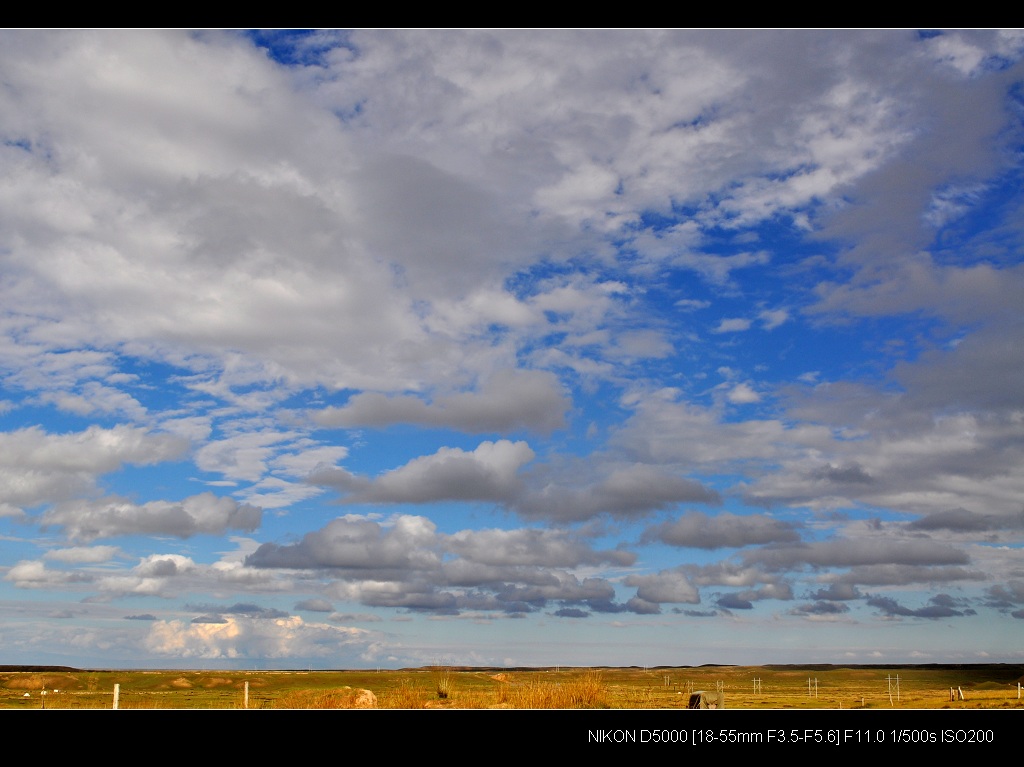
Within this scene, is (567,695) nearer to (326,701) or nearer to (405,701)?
(405,701)

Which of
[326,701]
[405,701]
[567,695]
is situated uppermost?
[567,695]

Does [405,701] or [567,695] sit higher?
[567,695]

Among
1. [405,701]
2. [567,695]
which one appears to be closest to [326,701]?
[405,701]

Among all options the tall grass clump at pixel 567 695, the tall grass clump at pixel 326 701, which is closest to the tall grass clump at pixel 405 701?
the tall grass clump at pixel 326 701

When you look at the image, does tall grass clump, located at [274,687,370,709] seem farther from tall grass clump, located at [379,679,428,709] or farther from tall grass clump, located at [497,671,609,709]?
tall grass clump, located at [497,671,609,709]

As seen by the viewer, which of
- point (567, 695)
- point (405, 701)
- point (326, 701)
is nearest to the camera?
point (567, 695)

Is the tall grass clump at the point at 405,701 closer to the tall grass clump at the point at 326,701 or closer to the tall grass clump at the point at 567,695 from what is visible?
the tall grass clump at the point at 326,701

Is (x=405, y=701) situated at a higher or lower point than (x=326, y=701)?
higher

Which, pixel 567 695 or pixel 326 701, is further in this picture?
pixel 326 701

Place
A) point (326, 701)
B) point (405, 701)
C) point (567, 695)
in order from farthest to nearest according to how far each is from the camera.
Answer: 1. point (326, 701)
2. point (405, 701)
3. point (567, 695)

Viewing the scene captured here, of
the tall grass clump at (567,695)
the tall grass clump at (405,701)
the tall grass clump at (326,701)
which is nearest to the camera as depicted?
the tall grass clump at (567,695)

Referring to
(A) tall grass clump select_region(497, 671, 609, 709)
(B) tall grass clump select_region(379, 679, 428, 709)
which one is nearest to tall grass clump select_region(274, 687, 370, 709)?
(B) tall grass clump select_region(379, 679, 428, 709)
